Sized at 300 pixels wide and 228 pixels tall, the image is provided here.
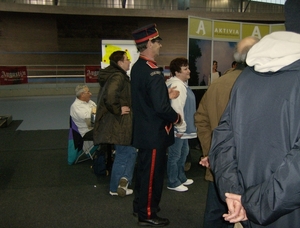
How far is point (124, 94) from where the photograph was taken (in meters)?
3.49

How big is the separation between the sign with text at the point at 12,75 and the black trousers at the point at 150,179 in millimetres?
9082

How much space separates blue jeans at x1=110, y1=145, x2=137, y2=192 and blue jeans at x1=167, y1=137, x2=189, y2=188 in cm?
44

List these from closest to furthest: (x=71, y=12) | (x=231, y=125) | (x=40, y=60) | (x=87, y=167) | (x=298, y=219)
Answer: (x=298, y=219) → (x=231, y=125) → (x=87, y=167) → (x=71, y=12) → (x=40, y=60)

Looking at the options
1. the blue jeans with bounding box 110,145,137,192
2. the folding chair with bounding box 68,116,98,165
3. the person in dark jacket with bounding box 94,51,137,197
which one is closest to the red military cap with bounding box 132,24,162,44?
the person in dark jacket with bounding box 94,51,137,197

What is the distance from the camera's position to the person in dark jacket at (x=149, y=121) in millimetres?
2727

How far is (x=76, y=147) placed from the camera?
4.59 m

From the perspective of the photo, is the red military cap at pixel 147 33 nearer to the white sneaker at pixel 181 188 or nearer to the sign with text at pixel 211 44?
the white sneaker at pixel 181 188

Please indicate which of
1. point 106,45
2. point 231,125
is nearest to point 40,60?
point 106,45

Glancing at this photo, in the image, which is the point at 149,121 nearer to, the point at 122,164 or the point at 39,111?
the point at 122,164

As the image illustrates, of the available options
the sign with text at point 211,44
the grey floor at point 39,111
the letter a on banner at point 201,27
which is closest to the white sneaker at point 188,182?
the sign with text at point 211,44

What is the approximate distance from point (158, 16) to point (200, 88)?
9.38 metres

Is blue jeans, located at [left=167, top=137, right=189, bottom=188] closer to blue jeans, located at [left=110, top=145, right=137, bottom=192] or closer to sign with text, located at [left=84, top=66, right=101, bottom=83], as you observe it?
blue jeans, located at [left=110, top=145, right=137, bottom=192]

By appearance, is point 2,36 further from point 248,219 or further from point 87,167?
point 248,219

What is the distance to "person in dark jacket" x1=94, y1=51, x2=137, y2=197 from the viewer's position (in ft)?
11.2
